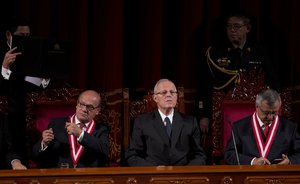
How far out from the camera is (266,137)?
430 centimetres

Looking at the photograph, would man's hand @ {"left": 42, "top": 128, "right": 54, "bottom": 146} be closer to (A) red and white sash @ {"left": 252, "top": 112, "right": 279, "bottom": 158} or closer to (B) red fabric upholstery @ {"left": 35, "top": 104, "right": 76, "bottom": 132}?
(B) red fabric upholstery @ {"left": 35, "top": 104, "right": 76, "bottom": 132}

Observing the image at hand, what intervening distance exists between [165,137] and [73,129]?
0.57 m

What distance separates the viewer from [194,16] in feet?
17.0

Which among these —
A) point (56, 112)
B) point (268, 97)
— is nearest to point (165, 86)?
point (268, 97)

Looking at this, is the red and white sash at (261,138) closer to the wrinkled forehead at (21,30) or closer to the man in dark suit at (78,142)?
the man in dark suit at (78,142)

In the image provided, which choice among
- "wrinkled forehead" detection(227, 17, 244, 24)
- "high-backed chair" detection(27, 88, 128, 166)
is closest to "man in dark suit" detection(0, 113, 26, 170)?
"high-backed chair" detection(27, 88, 128, 166)

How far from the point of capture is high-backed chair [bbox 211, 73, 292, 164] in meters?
4.62

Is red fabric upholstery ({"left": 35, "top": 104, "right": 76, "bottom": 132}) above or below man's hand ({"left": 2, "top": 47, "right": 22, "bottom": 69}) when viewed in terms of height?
below

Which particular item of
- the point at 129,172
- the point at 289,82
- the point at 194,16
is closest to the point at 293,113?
the point at 289,82

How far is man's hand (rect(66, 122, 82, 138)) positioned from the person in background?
535 millimetres

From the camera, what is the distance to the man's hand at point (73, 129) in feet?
13.2

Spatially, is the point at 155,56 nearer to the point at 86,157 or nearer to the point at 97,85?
the point at 97,85

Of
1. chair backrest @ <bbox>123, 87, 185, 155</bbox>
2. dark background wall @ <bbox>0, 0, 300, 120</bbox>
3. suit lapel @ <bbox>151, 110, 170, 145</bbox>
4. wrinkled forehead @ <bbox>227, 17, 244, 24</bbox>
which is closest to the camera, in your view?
suit lapel @ <bbox>151, 110, 170, 145</bbox>

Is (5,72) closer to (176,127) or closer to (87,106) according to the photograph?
(87,106)
